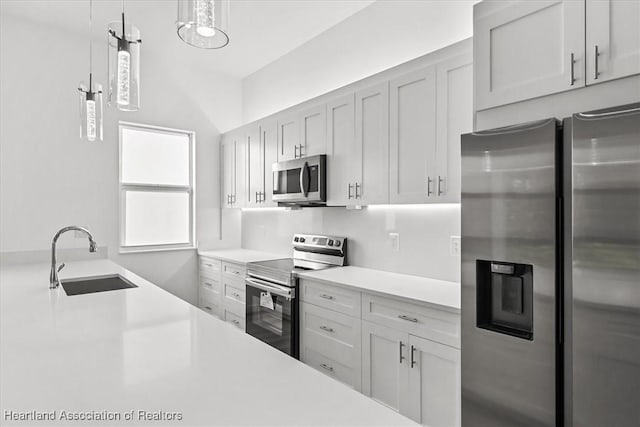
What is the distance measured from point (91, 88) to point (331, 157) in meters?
1.71

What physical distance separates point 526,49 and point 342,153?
153 cm

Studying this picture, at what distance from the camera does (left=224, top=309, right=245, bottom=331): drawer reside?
374cm

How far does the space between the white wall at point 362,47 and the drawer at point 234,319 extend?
234 centimetres

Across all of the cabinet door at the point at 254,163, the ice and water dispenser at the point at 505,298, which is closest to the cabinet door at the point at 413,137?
the ice and water dispenser at the point at 505,298

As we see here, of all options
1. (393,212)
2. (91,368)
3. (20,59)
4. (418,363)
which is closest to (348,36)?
(393,212)

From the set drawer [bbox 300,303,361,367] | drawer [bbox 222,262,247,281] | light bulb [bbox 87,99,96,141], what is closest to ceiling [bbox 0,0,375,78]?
light bulb [bbox 87,99,96,141]

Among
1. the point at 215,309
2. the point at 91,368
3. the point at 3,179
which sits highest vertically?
the point at 3,179

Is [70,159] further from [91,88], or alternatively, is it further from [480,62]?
[480,62]

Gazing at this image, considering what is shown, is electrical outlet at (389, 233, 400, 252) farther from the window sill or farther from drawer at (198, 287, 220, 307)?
the window sill

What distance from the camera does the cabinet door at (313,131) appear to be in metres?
3.18

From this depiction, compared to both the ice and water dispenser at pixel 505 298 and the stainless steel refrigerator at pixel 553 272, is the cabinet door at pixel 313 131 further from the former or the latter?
the ice and water dispenser at pixel 505 298

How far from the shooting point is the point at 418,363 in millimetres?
2117

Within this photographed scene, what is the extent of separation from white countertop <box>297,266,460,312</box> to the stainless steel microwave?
2.09 feet

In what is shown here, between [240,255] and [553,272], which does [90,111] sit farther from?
[553,272]
